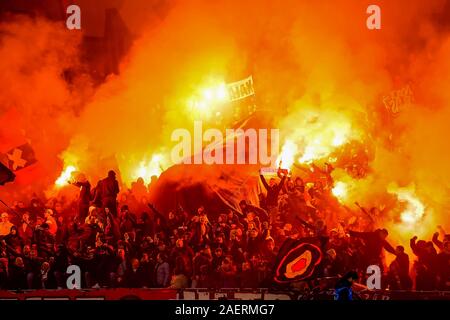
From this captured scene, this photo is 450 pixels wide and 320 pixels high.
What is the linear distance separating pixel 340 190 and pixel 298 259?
101 centimetres

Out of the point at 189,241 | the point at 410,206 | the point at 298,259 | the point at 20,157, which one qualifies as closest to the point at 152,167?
the point at 189,241

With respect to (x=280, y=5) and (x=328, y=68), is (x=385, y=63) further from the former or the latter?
(x=280, y=5)

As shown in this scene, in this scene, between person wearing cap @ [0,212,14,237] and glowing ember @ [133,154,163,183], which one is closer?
person wearing cap @ [0,212,14,237]

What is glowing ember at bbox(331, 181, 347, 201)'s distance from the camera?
28.9 ft

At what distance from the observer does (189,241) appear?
8.70m

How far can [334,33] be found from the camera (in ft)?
28.9

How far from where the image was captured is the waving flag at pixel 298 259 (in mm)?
8680

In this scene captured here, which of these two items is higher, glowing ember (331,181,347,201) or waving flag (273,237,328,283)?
glowing ember (331,181,347,201)

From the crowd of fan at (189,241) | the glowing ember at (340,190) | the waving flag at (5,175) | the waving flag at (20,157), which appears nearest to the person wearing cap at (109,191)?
the crowd of fan at (189,241)

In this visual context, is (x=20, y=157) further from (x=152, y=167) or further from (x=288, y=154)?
(x=288, y=154)

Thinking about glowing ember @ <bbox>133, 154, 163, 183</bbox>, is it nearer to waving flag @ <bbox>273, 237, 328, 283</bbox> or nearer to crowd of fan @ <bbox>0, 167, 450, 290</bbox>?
crowd of fan @ <bbox>0, 167, 450, 290</bbox>

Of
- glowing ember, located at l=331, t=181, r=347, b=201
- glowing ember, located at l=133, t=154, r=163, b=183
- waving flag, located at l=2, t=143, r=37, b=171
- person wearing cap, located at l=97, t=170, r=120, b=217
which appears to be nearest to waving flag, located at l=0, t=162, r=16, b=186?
waving flag, located at l=2, t=143, r=37, b=171

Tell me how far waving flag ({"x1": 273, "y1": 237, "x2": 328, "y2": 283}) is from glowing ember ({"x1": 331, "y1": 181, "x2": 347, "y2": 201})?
0.56 m
